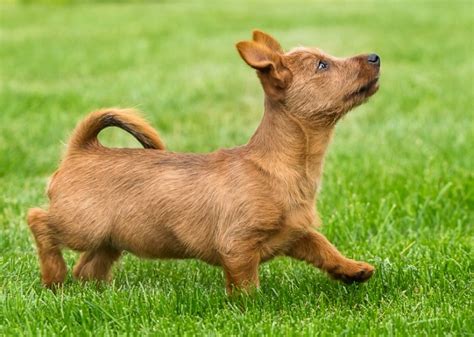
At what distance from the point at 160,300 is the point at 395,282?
3.68 ft

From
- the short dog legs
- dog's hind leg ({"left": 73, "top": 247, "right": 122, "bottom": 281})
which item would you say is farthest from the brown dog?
dog's hind leg ({"left": 73, "top": 247, "right": 122, "bottom": 281})

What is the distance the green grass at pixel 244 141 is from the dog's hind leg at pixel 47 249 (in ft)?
0.26

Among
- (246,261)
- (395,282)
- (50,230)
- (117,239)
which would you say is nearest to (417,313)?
(395,282)

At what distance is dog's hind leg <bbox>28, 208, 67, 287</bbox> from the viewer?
174 inches

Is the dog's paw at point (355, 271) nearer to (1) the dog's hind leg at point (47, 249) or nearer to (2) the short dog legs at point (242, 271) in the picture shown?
(2) the short dog legs at point (242, 271)

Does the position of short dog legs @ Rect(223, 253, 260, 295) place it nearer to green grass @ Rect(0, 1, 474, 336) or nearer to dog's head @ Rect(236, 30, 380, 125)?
green grass @ Rect(0, 1, 474, 336)

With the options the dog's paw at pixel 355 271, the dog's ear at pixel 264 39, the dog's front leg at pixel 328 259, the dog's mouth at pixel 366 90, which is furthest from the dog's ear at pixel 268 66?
the dog's paw at pixel 355 271

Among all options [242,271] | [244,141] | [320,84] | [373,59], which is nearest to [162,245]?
[242,271]

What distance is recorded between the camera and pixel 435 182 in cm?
620

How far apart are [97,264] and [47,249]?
290 mm

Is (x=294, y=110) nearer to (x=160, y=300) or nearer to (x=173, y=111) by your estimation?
(x=160, y=300)

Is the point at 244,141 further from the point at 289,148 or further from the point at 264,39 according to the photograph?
the point at 289,148

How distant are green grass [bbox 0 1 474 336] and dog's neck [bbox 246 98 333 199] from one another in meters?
0.52

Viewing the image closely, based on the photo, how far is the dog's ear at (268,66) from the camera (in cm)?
404
